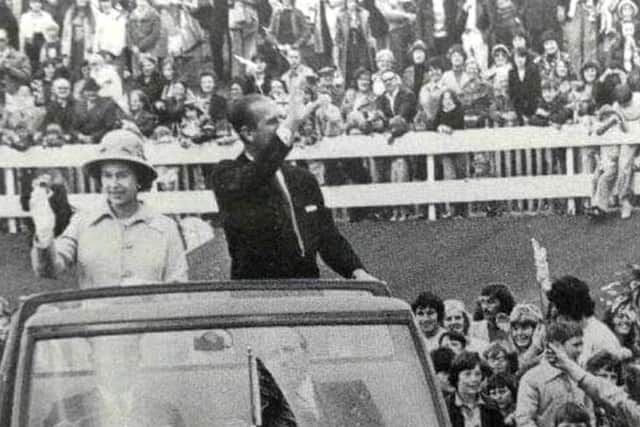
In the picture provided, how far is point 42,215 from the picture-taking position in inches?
367

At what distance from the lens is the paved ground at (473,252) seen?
9359 millimetres

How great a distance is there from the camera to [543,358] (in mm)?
9125

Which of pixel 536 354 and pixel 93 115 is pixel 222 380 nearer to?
pixel 536 354

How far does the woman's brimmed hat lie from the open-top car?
373 centimetres

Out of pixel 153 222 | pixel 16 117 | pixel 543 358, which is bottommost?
pixel 543 358

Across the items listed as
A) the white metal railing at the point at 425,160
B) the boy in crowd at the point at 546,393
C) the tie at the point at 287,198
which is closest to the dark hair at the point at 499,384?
the boy in crowd at the point at 546,393

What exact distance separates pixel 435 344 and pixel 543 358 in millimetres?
621

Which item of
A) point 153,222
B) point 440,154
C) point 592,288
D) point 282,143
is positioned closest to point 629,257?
point 592,288

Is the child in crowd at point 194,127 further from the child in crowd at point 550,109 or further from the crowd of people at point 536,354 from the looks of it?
the child in crowd at point 550,109

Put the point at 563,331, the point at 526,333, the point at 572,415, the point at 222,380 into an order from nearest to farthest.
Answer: the point at 222,380, the point at 572,415, the point at 563,331, the point at 526,333

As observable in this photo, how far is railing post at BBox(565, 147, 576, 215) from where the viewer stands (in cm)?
942

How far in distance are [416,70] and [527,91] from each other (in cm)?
68

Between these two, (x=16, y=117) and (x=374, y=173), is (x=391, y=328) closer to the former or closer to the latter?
(x=374, y=173)

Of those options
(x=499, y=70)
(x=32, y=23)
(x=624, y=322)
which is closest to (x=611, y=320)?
(x=624, y=322)
